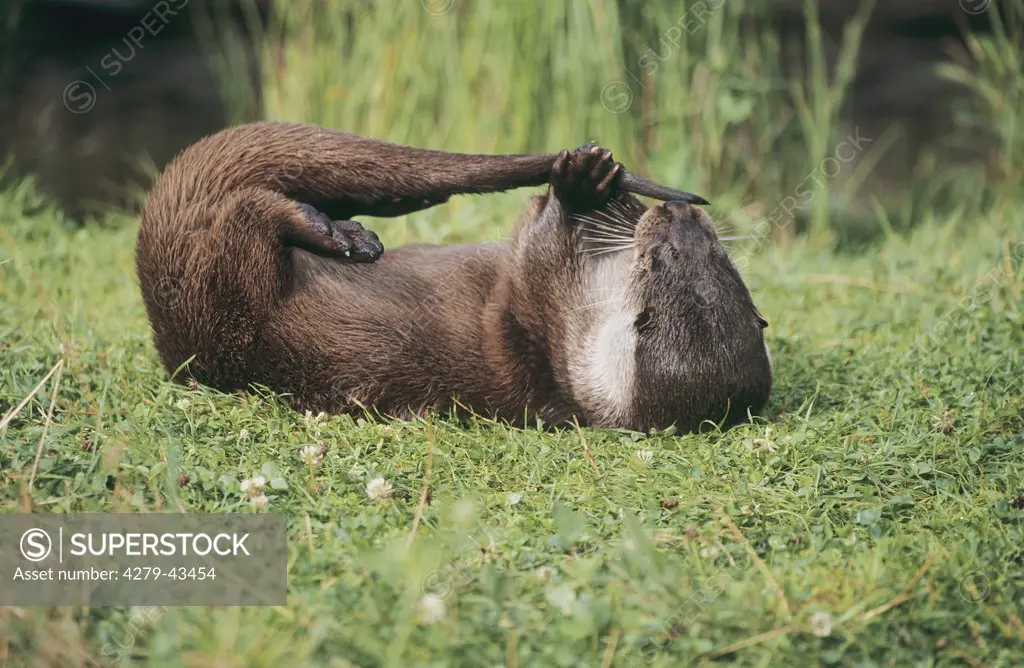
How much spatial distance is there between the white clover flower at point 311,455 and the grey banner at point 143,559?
32cm

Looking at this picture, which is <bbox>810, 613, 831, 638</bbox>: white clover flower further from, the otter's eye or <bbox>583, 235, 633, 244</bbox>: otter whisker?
<bbox>583, 235, 633, 244</bbox>: otter whisker

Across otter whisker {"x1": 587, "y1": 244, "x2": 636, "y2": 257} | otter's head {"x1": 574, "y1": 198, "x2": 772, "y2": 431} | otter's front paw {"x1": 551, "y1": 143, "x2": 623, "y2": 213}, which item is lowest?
otter's head {"x1": 574, "y1": 198, "x2": 772, "y2": 431}

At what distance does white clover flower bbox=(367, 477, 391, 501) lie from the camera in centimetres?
273

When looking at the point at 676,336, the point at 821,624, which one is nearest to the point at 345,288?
the point at 676,336

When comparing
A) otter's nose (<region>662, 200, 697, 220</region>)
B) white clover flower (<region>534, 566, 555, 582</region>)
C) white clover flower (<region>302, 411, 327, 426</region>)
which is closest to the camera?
white clover flower (<region>534, 566, 555, 582</region>)

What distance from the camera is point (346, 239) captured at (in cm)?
327

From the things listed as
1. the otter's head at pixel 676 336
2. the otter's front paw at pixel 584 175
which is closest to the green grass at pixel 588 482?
the otter's head at pixel 676 336

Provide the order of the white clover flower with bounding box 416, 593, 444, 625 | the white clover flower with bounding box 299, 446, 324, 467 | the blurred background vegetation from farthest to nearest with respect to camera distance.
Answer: the blurred background vegetation < the white clover flower with bounding box 299, 446, 324, 467 < the white clover flower with bounding box 416, 593, 444, 625

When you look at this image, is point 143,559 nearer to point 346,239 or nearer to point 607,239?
point 346,239

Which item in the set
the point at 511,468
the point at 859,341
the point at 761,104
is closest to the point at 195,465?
the point at 511,468

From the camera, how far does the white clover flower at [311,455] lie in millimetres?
2895

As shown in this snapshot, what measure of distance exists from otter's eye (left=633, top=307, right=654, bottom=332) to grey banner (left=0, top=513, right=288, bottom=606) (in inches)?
51.2

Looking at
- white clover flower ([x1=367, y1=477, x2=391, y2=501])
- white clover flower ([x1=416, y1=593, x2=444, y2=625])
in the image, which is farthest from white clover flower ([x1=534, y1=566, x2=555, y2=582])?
white clover flower ([x1=367, y1=477, x2=391, y2=501])

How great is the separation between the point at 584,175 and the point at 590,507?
113 cm
